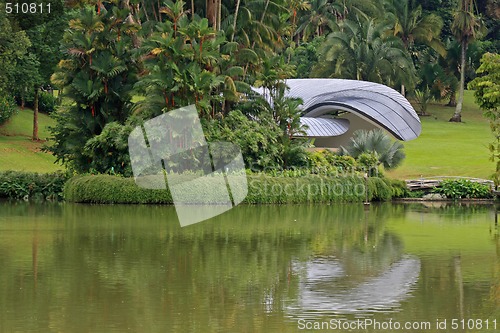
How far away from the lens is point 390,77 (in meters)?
62.1

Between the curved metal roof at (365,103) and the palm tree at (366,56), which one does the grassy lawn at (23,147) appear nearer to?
the curved metal roof at (365,103)

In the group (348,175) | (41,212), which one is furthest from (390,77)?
(41,212)

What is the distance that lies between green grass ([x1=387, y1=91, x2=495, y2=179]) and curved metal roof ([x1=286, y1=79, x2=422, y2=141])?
1.66 metres

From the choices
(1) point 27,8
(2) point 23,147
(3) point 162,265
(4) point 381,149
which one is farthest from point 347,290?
(2) point 23,147

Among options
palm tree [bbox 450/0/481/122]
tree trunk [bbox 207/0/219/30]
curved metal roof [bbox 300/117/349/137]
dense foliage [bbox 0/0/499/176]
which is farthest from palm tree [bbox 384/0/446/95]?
tree trunk [bbox 207/0/219/30]

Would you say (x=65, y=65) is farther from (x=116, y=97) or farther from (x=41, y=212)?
(x=41, y=212)

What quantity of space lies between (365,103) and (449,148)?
5827 millimetres

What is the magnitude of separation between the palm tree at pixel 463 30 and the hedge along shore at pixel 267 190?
30608 millimetres

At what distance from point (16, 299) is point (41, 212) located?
16.1m

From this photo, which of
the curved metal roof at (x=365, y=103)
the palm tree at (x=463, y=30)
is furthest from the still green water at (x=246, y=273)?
the palm tree at (x=463, y=30)

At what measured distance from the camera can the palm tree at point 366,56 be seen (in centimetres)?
6119

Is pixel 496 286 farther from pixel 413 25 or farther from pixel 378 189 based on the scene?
pixel 413 25

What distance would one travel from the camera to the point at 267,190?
3341 cm

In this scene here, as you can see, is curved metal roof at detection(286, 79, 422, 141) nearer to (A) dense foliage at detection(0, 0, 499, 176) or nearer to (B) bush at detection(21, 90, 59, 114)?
(A) dense foliage at detection(0, 0, 499, 176)
